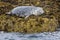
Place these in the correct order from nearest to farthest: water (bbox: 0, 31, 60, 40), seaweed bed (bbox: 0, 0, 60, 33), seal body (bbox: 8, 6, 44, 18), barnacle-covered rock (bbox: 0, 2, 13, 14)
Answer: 1. water (bbox: 0, 31, 60, 40)
2. seaweed bed (bbox: 0, 0, 60, 33)
3. seal body (bbox: 8, 6, 44, 18)
4. barnacle-covered rock (bbox: 0, 2, 13, 14)

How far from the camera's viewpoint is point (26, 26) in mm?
10188

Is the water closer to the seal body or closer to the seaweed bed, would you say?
the seaweed bed

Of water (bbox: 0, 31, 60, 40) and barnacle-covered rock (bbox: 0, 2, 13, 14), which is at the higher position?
barnacle-covered rock (bbox: 0, 2, 13, 14)

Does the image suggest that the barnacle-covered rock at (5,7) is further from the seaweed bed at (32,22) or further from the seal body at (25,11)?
the seal body at (25,11)

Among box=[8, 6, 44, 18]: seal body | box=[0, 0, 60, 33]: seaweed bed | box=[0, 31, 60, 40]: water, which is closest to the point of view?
box=[0, 31, 60, 40]: water

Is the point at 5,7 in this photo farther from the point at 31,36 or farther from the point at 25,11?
the point at 31,36

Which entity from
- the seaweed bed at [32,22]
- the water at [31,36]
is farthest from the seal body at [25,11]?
the water at [31,36]

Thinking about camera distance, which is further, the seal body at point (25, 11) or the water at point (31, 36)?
the seal body at point (25, 11)

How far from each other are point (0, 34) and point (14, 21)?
115 cm

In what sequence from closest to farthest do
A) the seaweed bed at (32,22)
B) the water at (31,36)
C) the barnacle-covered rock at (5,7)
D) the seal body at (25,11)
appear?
1. the water at (31,36)
2. the seaweed bed at (32,22)
3. the seal body at (25,11)
4. the barnacle-covered rock at (5,7)

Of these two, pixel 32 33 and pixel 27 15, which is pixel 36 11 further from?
pixel 32 33

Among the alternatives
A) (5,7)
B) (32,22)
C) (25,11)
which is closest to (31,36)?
(32,22)

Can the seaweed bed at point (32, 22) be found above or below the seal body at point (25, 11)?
below

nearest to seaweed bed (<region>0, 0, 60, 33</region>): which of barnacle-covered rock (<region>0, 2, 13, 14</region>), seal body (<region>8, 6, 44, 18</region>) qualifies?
barnacle-covered rock (<region>0, 2, 13, 14</region>)
